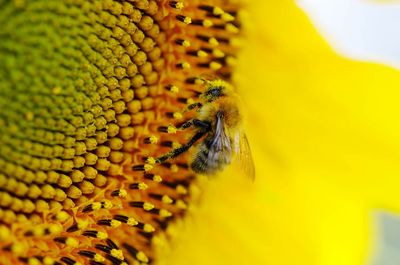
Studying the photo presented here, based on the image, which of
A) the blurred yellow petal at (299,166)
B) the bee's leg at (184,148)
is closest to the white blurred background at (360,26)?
the blurred yellow petal at (299,166)

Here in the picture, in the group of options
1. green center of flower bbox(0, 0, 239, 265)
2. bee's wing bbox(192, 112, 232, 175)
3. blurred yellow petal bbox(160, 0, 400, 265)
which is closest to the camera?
green center of flower bbox(0, 0, 239, 265)

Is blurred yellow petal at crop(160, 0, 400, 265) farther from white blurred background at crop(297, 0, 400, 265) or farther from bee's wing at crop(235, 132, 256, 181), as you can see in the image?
bee's wing at crop(235, 132, 256, 181)

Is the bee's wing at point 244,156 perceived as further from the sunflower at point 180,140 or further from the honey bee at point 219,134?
the sunflower at point 180,140

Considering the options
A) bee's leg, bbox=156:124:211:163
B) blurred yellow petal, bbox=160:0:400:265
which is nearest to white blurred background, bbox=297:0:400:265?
blurred yellow petal, bbox=160:0:400:265

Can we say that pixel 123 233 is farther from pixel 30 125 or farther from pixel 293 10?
pixel 293 10

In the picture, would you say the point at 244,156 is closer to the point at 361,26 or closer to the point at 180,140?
the point at 180,140

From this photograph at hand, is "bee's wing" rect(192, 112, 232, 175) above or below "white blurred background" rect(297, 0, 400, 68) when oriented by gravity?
below

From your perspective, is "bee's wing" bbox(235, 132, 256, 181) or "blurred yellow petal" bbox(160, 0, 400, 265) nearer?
"bee's wing" bbox(235, 132, 256, 181)
